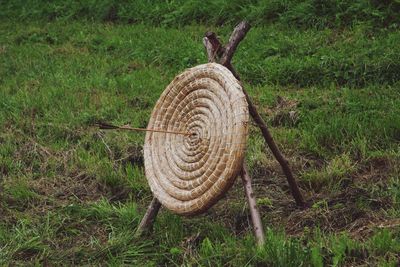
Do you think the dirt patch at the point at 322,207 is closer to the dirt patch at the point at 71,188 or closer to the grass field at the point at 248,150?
the grass field at the point at 248,150

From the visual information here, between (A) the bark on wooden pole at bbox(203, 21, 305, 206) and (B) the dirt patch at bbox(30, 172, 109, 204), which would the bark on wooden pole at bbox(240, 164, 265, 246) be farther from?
(B) the dirt patch at bbox(30, 172, 109, 204)

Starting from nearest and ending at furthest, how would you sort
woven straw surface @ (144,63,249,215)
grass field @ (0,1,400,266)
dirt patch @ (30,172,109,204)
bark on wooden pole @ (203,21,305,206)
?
1. woven straw surface @ (144,63,249,215)
2. grass field @ (0,1,400,266)
3. bark on wooden pole @ (203,21,305,206)
4. dirt patch @ (30,172,109,204)

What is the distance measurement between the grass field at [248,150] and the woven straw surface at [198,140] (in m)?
0.31

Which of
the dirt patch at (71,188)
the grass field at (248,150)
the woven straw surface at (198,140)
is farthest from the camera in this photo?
the dirt patch at (71,188)

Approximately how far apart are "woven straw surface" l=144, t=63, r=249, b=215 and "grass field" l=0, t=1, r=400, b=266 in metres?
0.31

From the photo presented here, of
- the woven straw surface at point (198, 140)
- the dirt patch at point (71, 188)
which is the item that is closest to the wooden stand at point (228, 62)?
the woven straw surface at point (198, 140)

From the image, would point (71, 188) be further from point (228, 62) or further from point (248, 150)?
point (228, 62)

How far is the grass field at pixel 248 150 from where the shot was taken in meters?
4.06

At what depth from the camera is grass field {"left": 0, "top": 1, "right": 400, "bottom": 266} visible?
160 inches

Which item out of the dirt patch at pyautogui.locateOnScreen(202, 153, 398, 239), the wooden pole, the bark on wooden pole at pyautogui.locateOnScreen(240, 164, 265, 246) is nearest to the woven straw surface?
the wooden pole

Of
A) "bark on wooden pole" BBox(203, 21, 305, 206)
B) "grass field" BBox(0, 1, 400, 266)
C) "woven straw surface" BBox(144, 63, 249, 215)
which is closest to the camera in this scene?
"woven straw surface" BBox(144, 63, 249, 215)

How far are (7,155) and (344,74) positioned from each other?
357 centimetres

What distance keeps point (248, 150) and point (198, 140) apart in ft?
4.77

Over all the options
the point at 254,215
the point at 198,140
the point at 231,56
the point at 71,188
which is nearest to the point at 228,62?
the point at 231,56
